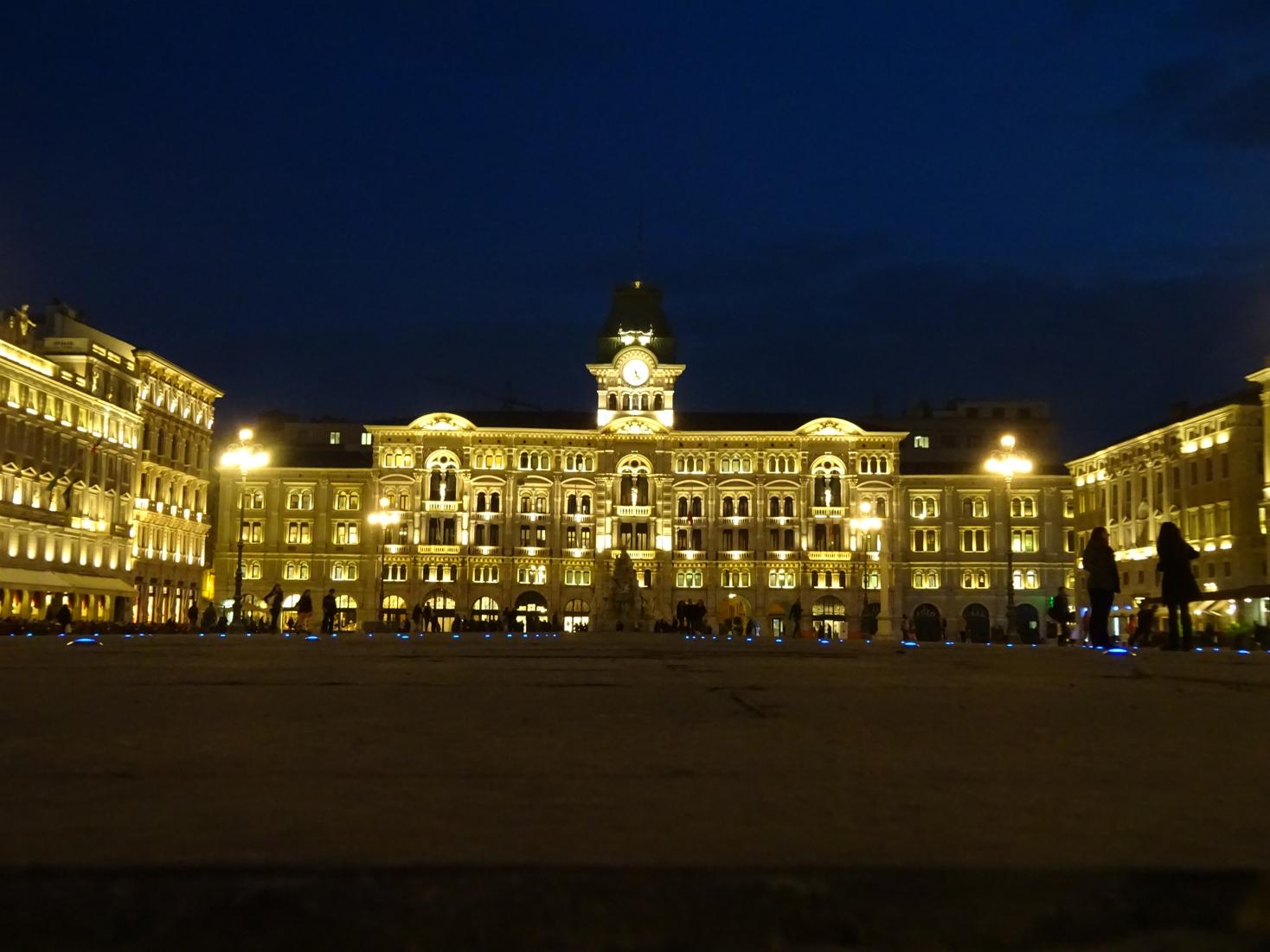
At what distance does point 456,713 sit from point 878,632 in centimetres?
6497

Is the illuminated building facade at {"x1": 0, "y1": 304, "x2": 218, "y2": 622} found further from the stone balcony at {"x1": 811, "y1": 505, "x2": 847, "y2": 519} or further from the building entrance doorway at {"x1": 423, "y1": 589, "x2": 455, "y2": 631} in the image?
the stone balcony at {"x1": 811, "y1": 505, "x2": 847, "y2": 519}

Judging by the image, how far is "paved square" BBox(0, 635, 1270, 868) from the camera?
2.40 metres

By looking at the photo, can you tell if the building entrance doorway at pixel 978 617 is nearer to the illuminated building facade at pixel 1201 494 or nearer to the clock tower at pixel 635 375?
the illuminated building facade at pixel 1201 494

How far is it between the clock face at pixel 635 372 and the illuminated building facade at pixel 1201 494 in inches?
1133

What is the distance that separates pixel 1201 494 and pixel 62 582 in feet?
180

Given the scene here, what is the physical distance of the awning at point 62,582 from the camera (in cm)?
5759

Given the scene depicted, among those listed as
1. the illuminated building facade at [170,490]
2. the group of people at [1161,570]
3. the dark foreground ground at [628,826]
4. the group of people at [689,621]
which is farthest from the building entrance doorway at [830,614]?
the dark foreground ground at [628,826]

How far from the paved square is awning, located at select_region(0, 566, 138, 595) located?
54.3m

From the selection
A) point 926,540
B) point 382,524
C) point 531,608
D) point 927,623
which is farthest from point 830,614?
point 382,524

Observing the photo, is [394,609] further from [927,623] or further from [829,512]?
[927,623]

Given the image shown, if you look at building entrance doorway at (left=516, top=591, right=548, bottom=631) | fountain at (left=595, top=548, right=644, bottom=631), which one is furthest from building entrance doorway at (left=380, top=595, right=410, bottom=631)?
fountain at (left=595, top=548, right=644, bottom=631)

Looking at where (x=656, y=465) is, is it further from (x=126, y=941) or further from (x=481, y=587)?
(x=126, y=941)

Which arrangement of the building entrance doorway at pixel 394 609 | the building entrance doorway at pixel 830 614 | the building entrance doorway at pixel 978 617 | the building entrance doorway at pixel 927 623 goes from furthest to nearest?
the building entrance doorway at pixel 978 617 < the building entrance doorway at pixel 927 623 < the building entrance doorway at pixel 394 609 < the building entrance doorway at pixel 830 614

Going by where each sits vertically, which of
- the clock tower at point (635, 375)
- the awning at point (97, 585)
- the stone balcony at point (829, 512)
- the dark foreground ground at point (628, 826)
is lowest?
the dark foreground ground at point (628, 826)
